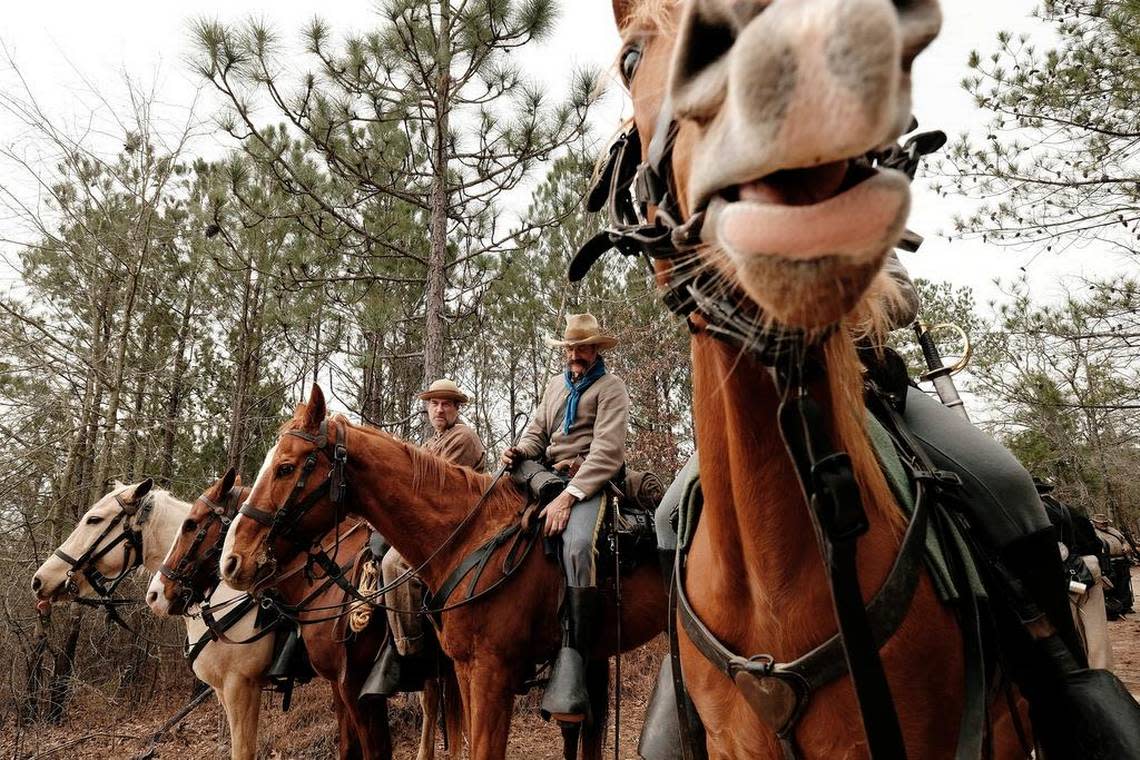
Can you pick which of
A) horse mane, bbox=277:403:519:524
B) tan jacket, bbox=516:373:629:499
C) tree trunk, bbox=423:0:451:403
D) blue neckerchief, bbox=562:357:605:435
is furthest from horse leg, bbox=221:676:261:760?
tree trunk, bbox=423:0:451:403

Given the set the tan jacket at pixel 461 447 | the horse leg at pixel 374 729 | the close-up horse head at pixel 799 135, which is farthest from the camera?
the tan jacket at pixel 461 447

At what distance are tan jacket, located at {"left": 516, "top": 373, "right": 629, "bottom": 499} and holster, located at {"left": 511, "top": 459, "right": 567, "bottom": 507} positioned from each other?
0.41 ft

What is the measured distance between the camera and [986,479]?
186 centimetres

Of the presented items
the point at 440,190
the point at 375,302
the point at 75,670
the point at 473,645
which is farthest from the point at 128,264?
the point at 473,645

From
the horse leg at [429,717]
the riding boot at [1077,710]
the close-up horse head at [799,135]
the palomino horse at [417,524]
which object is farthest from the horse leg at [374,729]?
the close-up horse head at [799,135]

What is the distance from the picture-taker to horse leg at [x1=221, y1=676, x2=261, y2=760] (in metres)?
5.12

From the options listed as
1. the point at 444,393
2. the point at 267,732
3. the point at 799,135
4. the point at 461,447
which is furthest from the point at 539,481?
the point at 267,732

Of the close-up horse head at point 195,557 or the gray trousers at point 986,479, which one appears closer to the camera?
the gray trousers at point 986,479

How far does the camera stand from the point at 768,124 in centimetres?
78

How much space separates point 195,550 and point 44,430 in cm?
429

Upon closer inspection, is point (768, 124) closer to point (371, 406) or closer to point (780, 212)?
point (780, 212)

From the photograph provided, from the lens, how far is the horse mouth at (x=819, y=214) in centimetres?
81

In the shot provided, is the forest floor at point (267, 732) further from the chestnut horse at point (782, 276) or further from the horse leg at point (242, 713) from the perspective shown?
the chestnut horse at point (782, 276)

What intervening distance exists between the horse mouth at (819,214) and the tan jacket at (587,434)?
3.40m
